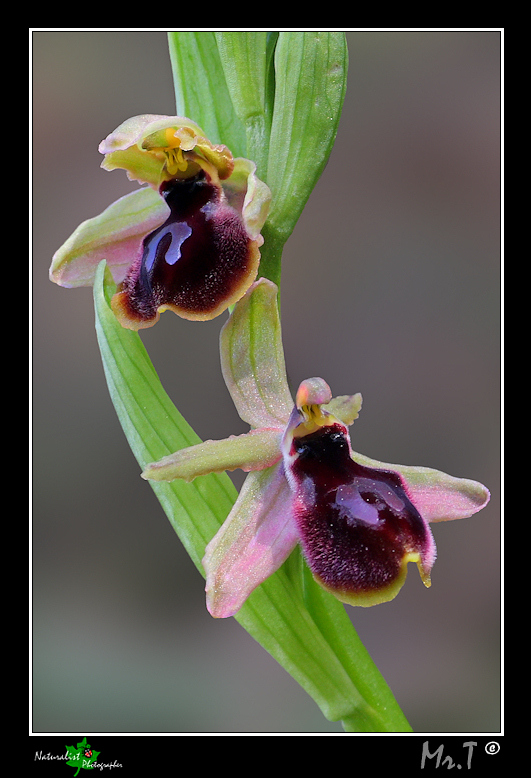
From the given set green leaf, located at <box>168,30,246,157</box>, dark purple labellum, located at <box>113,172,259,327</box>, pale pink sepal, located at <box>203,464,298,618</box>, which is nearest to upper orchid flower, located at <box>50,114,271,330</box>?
dark purple labellum, located at <box>113,172,259,327</box>

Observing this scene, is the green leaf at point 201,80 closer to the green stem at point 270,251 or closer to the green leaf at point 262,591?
the green stem at point 270,251

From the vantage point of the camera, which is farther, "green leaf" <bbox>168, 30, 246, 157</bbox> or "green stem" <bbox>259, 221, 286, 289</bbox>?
"green leaf" <bbox>168, 30, 246, 157</bbox>

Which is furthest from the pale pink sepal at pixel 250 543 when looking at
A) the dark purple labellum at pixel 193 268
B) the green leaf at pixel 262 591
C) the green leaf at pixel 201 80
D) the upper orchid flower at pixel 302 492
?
the green leaf at pixel 201 80

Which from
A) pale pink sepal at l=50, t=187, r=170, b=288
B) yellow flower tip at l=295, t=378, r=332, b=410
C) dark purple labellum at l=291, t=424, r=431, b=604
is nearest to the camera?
dark purple labellum at l=291, t=424, r=431, b=604

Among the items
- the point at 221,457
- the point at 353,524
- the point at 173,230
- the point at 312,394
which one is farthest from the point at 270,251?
the point at 353,524

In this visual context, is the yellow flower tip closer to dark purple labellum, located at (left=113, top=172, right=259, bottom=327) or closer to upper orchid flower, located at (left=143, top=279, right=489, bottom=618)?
upper orchid flower, located at (left=143, top=279, right=489, bottom=618)

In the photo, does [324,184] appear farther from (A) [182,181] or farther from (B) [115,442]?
(A) [182,181]

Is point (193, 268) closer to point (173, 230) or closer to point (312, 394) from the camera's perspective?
point (173, 230)
